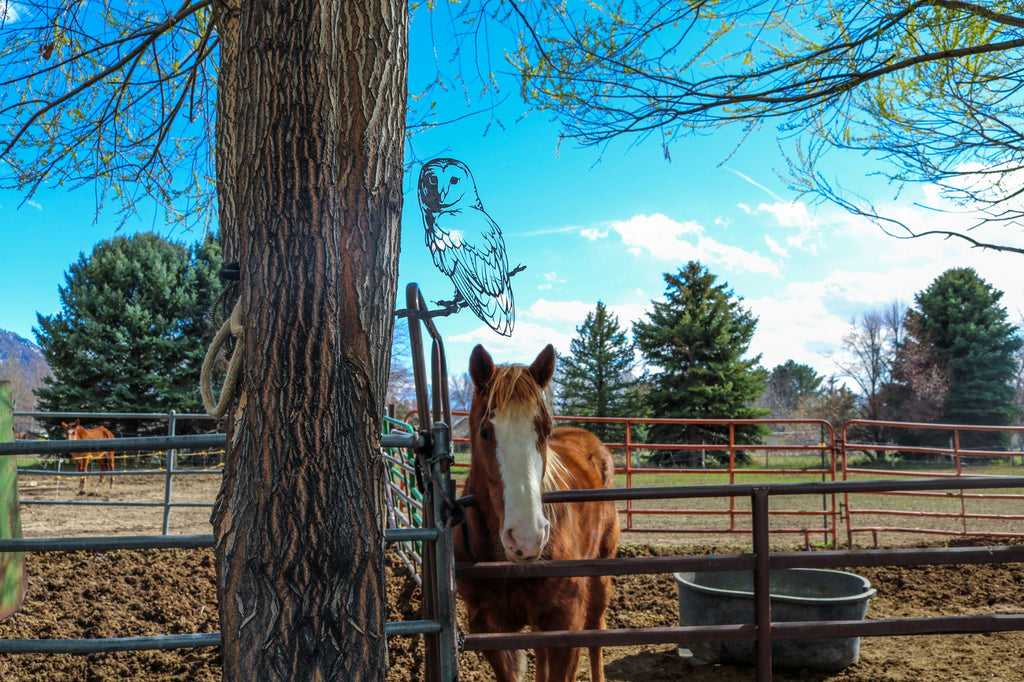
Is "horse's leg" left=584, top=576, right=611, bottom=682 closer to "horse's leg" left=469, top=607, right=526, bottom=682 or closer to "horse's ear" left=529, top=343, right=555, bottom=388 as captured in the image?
"horse's leg" left=469, top=607, right=526, bottom=682

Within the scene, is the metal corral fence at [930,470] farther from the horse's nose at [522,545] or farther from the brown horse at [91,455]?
the brown horse at [91,455]

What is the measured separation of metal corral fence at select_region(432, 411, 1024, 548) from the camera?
7348 mm

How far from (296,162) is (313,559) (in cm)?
93

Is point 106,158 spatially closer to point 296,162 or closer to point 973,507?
point 296,162

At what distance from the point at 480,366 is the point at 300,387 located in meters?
1.00

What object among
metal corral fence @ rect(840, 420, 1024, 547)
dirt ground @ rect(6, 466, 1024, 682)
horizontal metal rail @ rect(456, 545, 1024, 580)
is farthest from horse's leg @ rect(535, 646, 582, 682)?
metal corral fence @ rect(840, 420, 1024, 547)

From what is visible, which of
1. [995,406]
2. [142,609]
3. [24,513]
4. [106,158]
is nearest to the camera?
[106,158]

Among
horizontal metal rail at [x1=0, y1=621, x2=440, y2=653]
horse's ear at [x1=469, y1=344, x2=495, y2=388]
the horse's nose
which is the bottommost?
horizontal metal rail at [x1=0, y1=621, x2=440, y2=653]

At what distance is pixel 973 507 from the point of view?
43.2 feet

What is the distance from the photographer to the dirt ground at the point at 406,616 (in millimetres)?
3729

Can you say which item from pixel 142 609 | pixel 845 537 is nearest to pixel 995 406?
pixel 845 537

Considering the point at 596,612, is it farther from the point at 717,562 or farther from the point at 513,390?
the point at 513,390

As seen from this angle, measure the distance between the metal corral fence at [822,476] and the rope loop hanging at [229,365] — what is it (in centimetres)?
190

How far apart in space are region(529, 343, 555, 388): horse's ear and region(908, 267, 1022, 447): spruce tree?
3036 centimetres
